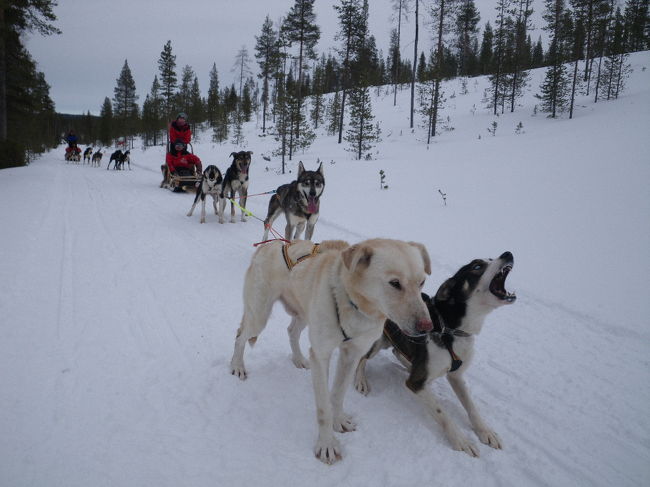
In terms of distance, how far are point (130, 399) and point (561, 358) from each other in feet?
12.3

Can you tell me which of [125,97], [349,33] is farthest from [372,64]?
[125,97]

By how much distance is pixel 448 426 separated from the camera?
224 cm

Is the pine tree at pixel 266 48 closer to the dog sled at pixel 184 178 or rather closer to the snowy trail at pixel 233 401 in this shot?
the dog sled at pixel 184 178

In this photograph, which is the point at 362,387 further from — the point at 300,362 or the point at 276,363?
the point at 276,363

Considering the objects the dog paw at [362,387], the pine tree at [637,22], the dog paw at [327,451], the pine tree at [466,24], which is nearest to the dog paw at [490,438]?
the dog paw at [362,387]

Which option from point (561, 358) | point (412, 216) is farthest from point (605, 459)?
point (412, 216)

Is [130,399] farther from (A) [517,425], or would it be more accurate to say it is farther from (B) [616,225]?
(B) [616,225]

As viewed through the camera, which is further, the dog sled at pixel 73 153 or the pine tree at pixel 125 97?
the pine tree at pixel 125 97

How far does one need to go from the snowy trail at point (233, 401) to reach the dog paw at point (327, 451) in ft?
0.18

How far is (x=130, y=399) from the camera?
2559 millimetres

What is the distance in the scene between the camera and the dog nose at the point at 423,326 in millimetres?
1689

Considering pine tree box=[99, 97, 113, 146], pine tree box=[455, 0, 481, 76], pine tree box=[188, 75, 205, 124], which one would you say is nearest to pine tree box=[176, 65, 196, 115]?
pine tree box=[188, 75, 205, 124]

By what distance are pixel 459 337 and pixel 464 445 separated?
2.23 ft

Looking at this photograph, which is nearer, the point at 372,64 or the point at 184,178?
the point at 184,178
